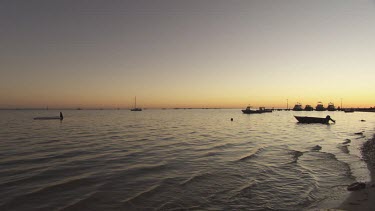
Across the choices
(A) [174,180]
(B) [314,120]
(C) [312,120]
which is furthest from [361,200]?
(C) [312,120]

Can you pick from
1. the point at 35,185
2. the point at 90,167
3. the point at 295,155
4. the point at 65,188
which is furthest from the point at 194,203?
the point at 295,155

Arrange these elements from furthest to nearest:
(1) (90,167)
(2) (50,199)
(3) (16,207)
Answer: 1. (1) (90,167)
2. (2) (50,199)
3. (3) (16,207)

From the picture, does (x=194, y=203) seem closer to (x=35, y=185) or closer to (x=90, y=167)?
(x=35, y=185)

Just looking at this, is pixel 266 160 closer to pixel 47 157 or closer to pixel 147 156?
pixel 147 156

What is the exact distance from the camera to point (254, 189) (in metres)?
11.2

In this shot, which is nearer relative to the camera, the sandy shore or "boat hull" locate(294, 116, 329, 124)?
the sandy shore

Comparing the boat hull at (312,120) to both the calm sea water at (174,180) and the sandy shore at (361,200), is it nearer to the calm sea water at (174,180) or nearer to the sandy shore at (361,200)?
the calm sea water at (174,180)

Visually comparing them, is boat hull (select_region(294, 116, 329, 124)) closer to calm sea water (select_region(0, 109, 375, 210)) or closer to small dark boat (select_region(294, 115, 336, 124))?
small dark boat (select_region(294, 115, 336, 124))

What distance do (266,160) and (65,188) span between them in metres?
12.3

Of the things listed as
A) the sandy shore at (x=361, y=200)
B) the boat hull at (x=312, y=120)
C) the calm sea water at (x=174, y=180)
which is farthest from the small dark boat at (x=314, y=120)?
the sandy shore at (x=361, y=200)

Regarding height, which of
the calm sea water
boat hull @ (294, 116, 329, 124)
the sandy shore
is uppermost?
boat hull @ (294, 116, 329, 124)

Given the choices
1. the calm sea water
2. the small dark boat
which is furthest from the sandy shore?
the small dark boat

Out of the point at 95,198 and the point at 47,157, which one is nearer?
the point at 95,198

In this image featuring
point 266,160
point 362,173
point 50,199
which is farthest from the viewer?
point 266,160
